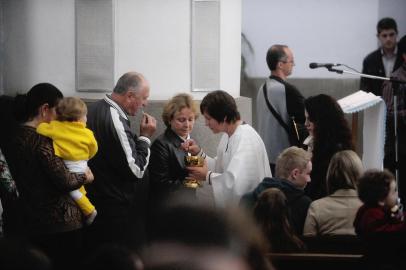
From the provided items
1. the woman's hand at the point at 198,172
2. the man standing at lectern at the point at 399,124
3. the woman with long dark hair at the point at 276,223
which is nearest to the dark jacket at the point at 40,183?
the woman's hand at the point at 198,172

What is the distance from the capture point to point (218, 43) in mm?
8320

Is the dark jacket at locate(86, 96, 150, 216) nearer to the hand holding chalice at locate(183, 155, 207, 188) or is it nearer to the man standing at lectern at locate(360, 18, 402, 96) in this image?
the hand holding chalice at locate(183, 155, 207, 188)

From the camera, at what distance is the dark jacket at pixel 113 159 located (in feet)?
20.0

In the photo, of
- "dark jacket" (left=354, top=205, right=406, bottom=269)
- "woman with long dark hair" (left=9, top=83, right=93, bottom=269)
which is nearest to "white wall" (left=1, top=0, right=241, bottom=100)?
"woman with long dark hair" (left=9, top=83, right=93, bottom=269)

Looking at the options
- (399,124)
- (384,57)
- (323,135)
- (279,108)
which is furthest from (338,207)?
(384,57)

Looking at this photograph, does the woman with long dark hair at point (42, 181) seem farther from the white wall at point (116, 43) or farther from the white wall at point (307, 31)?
the white wall at point (307, 31)

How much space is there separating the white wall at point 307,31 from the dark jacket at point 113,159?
21.8ft

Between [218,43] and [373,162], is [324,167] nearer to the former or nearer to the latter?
[373,162]

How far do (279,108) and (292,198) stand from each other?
248 cm

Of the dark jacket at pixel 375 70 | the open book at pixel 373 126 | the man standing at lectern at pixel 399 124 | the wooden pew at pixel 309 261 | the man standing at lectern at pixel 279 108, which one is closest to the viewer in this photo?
the wooden pew at pixel 309 261

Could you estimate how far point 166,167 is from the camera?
6.53 meters

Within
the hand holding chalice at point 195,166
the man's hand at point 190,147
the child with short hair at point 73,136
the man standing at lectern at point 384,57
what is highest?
the man standing at lectern at point 384,57

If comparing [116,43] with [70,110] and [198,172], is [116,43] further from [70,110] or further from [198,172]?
[70,110]

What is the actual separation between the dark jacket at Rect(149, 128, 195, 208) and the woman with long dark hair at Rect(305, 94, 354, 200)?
2.94 ft
